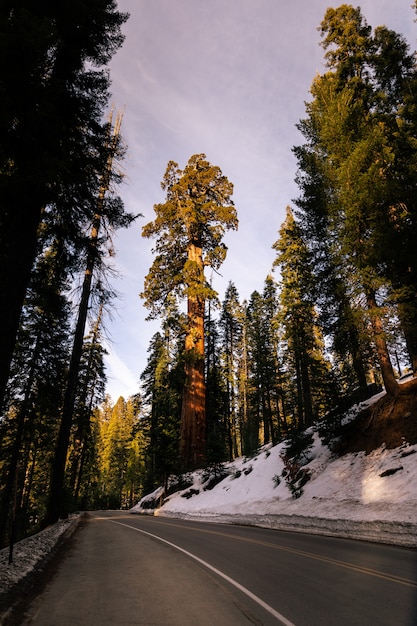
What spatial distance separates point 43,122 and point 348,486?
47.2 ft

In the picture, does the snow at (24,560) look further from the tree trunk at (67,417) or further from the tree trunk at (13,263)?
the tree trunk at (67,417)

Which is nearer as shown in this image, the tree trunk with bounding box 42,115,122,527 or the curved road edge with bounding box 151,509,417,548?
the curved road edge with bounding box 151,509,417,548

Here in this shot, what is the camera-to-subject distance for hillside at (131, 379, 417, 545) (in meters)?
10.6

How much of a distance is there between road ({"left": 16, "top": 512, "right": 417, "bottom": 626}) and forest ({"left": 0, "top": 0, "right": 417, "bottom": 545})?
2.45m

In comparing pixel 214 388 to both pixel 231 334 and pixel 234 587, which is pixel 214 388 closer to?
pixel 231 334

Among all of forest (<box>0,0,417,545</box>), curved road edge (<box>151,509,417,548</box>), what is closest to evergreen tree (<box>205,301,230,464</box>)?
forest (<box>0,0,417,545</box>)

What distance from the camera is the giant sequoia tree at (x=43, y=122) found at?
6.21 metres

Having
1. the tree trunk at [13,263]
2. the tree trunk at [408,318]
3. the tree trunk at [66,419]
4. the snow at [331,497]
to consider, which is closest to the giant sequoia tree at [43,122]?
the tree trunk at [13,263]

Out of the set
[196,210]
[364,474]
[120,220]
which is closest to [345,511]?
[364,474]

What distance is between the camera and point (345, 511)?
471 inches

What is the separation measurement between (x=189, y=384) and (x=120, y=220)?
16.2 m

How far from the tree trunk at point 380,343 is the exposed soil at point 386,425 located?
0.43 metres

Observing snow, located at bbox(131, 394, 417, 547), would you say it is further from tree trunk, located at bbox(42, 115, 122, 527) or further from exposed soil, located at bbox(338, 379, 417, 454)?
tree trunk, located at bbox(42, 115, 122, 527)

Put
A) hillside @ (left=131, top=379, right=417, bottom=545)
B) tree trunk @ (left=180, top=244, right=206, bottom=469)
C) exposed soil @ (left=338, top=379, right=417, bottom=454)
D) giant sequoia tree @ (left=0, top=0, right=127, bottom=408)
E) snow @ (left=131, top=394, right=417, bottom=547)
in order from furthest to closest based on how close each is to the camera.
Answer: tree trunk @ (left=180, top=244, right=206, bottom=469), exposed soil @ (left=338, top=379, right=417, bottom=454), hillside @ (left=131, top=379, right=417, bottom=545), snow @ (left=131, top=394, right=417, bottom=547), giant sequoia tree @ (left=0, top=0, right=127, bottom=408)
